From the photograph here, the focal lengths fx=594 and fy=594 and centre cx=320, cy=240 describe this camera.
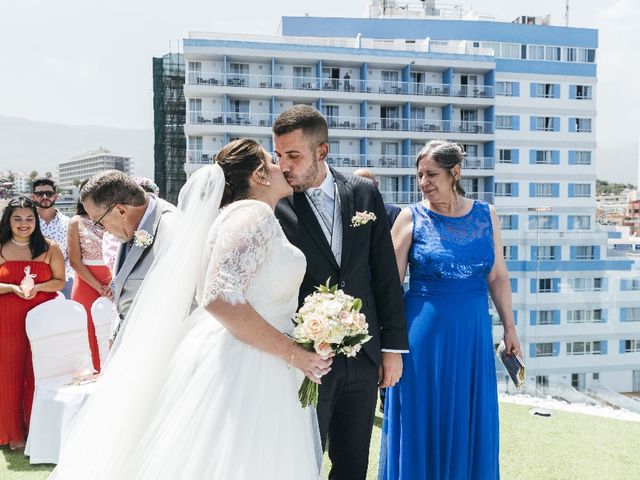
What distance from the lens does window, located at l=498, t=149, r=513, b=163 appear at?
5091cm

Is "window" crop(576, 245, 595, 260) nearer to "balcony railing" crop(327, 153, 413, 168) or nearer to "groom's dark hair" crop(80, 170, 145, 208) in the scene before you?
"groom's dark hair" crop(80, 170, 145, 208)

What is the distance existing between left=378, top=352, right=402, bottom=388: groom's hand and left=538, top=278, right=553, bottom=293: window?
12.9ft

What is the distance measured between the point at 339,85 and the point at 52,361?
143 feet

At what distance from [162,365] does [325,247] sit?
779 millimetres

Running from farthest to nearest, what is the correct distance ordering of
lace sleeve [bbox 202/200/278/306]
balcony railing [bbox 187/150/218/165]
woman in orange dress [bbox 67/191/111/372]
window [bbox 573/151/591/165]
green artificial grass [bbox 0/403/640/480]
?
window [bbox 573/151/591/165], balcony railing [bbox 187/150/218/165], woman in orange dress [bbox 67/191/111/372], green artificial grass [bbox 0/403/640/480], lace sleeve [bbox 202/200/278/306]

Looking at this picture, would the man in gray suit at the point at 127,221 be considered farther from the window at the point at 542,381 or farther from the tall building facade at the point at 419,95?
the tall building facade at the point at 419,95

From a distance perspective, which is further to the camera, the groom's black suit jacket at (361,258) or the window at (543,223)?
the window at (543,223)

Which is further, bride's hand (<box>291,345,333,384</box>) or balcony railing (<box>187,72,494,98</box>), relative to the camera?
balcony railing (<box>187,72,494,98</box>)

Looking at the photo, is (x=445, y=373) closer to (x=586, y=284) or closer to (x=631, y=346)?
(x=586, y=284)

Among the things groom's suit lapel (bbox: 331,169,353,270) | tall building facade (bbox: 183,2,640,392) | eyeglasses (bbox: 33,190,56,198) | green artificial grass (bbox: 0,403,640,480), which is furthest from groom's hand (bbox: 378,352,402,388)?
tall building facade (bbox: 183,2,640,392)

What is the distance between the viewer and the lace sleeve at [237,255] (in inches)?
77.0

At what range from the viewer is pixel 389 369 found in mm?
2580

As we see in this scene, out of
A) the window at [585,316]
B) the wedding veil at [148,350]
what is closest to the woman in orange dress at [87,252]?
the wedding veil at [148,350]

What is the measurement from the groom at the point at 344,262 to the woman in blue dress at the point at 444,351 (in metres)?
0.38
